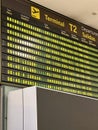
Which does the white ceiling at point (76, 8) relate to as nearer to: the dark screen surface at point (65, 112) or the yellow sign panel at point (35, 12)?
the yellow sign panel at point (35, 12)

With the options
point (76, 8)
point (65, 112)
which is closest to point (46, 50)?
point (76, 8)

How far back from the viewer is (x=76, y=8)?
7.93 feet

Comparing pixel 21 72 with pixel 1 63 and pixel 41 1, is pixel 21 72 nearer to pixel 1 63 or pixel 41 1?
pixel 1 63

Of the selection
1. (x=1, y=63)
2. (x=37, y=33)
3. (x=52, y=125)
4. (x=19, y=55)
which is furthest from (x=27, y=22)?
(x=52, y=125)

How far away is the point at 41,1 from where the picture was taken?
229 cm

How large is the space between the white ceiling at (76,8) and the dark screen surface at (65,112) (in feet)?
A: 2.54

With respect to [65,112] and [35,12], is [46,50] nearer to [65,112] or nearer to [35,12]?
[35,12]

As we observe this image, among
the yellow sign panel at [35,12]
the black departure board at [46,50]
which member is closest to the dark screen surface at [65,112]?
the black departure board at [46,50]

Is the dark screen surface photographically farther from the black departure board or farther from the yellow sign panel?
the yellow sign panel

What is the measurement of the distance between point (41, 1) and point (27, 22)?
0.22m

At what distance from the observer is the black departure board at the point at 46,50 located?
2.03 m

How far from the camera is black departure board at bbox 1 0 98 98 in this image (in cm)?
203

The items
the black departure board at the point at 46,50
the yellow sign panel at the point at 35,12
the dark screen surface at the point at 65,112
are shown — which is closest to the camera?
the dark screen surface at the point at 65,112

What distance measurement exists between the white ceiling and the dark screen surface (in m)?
0.78
